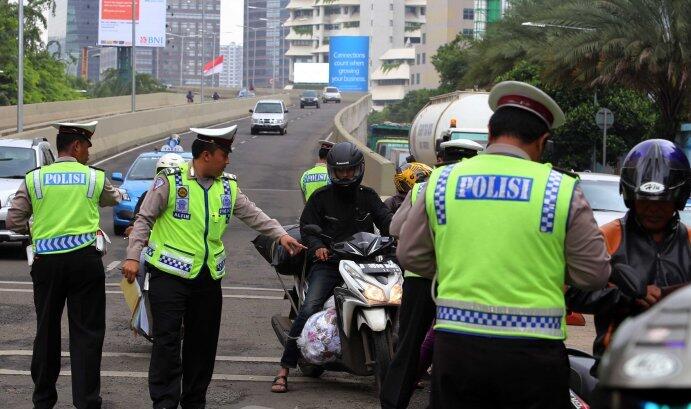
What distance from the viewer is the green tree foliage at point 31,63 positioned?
231 feet

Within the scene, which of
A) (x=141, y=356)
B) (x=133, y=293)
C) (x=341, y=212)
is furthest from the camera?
(x=141, y=356)

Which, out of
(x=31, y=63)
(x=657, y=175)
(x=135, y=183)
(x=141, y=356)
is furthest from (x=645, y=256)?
(x=31, y=63)

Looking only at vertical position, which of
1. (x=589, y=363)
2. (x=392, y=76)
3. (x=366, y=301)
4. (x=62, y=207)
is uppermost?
(x=392, y=76)

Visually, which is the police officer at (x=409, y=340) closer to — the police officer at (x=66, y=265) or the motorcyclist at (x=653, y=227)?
the police officer at (x=66, y=265)

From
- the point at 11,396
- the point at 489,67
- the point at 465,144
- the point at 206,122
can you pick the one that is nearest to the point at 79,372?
the point at 11,396

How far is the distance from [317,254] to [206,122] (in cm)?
6386

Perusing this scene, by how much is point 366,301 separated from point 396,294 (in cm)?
22

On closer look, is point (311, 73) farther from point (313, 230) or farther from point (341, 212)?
point (313, 230)

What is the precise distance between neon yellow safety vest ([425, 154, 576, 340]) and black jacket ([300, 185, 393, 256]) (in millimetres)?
4478

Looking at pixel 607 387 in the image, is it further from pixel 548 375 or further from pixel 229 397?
pixel 229 397

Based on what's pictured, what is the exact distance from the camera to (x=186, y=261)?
290 inches

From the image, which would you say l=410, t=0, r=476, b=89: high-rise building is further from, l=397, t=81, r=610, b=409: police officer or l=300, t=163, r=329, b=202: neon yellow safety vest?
l=397, t=81, r=610, b=409: police officer

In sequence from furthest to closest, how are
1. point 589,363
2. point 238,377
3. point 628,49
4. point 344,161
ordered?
point 628,49
point 238,377
point 344,161
point 589,363

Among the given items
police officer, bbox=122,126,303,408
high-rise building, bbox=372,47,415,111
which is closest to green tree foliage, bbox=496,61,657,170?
police officer, bbox=122,126,303,408
